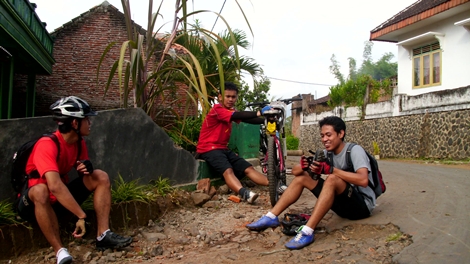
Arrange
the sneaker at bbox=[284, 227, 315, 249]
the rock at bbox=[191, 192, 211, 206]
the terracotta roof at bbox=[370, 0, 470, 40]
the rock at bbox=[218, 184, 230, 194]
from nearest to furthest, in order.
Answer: the sneaker at bbox=[284, 227, 315, 249]
the rock at bbox=[191, 192, 211, 206]
the rock at bbox=[218, 184, 230, 194]
the terracotta roof at bbox=[370, 0, 470, 40]

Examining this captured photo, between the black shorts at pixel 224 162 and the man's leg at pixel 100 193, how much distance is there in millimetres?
1677

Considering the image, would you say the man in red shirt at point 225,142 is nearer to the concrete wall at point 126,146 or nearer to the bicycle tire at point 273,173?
the concrete wall at point 126,146

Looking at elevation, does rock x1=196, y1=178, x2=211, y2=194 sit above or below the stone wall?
below

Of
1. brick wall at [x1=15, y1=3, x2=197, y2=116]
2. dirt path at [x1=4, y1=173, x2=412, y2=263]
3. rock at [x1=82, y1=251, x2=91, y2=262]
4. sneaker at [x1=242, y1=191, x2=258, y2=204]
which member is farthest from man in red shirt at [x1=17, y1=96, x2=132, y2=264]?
brick wall at [x1=15, y1=3, x2=197, y2=116]

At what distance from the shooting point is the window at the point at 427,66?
43.3 feet

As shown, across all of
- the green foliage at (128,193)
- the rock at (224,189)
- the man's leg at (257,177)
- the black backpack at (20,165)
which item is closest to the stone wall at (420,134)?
the man's leg at (257,177)

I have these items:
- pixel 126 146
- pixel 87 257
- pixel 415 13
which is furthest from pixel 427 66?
pixel 87 257

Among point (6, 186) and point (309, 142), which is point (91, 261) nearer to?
point (6, 186)

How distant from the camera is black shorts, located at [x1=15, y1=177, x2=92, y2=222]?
9.89 feet

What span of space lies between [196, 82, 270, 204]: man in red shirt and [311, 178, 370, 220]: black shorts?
4.51ft

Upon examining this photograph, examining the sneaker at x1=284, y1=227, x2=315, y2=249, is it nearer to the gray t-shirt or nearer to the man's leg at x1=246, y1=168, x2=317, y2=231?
the man's leg at x1=246, y1=168, x2=317, y2=231

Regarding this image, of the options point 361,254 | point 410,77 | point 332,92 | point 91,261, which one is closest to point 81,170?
point 91,261

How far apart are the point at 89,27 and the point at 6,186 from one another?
10555mm

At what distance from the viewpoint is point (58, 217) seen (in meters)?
3.39
